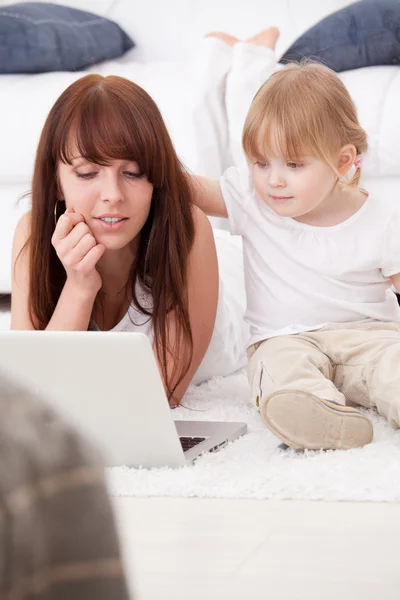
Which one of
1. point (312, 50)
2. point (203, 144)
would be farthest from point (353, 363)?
point (312, 50)

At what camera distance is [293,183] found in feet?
4.55

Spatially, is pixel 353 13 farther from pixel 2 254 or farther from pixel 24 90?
pixel 2 254

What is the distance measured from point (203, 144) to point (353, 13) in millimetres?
568

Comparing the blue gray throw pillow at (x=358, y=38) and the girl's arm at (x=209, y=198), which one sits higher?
the blue gray throw pillow at (x=358, y=38)

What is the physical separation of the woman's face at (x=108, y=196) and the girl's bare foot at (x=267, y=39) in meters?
1.44

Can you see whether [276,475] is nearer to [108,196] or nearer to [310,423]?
[310,423]

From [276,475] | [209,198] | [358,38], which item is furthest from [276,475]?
[358,38]

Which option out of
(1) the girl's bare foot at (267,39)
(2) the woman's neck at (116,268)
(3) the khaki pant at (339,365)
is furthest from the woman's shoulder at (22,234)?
(1) the girl's bare foot at (267,39)

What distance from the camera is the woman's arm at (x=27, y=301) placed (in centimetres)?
138

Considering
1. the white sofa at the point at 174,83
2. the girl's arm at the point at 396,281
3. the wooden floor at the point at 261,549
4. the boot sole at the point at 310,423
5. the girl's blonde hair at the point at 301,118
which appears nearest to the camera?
the wooden floor at the point at 261,549

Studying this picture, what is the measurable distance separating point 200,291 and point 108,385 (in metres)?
0.43

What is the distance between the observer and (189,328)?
1.42 m

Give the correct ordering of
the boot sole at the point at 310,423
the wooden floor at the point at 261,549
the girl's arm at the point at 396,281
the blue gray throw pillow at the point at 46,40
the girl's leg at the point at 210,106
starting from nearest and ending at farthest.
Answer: the wooden floor at the point at 261,549, the boot sole at the point at 310,423, the girl's arm at the point at 396,281, the girl's leg at the point at 210,106, the blue gray throw pillow at the point at 46,40

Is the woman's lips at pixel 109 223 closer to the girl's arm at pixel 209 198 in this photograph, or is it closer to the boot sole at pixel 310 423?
the girl's arm at pixel 209 198
